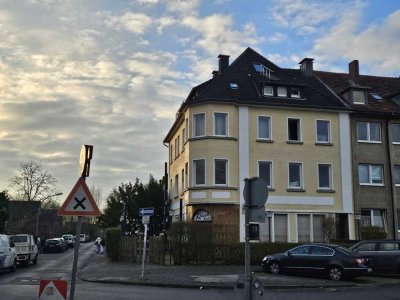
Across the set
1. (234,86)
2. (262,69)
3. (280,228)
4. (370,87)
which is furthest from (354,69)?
(280,228)

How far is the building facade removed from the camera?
32.7 metres

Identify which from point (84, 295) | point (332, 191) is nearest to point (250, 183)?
point (84, 295)

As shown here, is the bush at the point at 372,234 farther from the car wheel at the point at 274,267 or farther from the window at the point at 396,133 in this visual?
the car wheel at the point at 274,267

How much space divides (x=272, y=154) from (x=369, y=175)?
714cm

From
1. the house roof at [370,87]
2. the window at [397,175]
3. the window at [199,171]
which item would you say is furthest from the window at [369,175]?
the window at [199,171]

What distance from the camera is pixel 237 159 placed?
1309 inches

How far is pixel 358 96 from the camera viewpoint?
37.1 m

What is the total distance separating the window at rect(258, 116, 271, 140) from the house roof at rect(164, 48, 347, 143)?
40.4 inches

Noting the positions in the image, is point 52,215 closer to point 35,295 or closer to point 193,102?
point 193,102

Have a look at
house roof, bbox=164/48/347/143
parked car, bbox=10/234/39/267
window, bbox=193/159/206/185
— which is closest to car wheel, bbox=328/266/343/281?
window, bbox=193/159/206/185

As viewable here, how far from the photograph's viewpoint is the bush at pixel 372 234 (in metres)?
32.8

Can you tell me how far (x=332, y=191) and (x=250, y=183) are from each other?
2601 centimetres

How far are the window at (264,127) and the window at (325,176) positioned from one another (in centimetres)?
414

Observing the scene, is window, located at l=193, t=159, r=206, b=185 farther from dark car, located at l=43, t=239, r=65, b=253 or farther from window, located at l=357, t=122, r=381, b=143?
dark car, located at l=43, t=239, r=65, b=253
